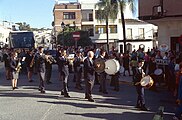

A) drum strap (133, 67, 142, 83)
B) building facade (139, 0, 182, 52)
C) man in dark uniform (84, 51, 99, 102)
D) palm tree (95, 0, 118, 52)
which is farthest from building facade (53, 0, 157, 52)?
drum strap (133, 67, 142, 83)

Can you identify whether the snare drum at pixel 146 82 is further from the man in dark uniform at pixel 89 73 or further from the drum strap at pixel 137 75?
the man in dark uniform at pixel 89 73

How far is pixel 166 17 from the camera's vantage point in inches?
816

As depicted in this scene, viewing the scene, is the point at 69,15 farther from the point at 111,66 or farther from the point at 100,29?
the point at 111,66

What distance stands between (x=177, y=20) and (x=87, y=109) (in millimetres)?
13399

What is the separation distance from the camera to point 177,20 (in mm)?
22297

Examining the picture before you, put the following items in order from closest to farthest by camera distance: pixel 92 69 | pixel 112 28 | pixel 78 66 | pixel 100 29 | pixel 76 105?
pixel 76 105 → pixel 92 69 → pixel 78 66 → pixel 100 29 → pixel 112 28

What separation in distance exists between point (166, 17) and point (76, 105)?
11237mm

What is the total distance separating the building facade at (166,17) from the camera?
20166mm

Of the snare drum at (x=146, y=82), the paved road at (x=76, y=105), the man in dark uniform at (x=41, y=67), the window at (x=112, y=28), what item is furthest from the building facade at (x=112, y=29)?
the snare drum at (x=146, y=82)

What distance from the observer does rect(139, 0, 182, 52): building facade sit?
66.2ft

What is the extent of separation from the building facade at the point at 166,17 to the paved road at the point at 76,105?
21.3 ft

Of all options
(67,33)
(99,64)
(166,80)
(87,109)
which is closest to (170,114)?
(87,109)

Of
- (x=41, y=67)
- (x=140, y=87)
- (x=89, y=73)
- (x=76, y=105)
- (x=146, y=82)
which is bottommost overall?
(x=76, y=105)

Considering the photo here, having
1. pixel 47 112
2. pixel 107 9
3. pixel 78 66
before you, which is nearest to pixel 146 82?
pixel 47 112
